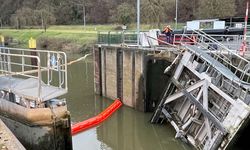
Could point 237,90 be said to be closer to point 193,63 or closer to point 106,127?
point 193,63

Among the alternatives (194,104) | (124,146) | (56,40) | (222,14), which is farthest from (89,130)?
(56,40)

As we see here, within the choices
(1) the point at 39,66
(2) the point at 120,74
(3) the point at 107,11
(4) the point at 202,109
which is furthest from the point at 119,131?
(3) the point at 107,11

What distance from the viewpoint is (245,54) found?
14.8 meters

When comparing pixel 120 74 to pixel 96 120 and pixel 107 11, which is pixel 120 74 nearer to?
pixel 96 120

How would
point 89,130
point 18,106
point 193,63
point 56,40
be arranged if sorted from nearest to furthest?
point 18,106 → point 193,63 → point 89,130 → point 56,40

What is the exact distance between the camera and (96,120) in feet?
58.6

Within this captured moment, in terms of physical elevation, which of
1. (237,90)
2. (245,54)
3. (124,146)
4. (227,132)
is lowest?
(124,146)

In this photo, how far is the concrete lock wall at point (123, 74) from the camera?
18516mm

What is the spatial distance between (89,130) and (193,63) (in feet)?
20.2

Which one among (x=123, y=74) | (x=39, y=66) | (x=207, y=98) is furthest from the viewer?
(x=123, y=74)

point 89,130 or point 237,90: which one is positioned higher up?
point 237,90

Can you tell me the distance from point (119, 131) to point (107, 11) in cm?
7413

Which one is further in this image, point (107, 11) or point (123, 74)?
point (107, 11)

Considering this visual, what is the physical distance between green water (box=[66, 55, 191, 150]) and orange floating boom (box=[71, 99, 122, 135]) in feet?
0.80
